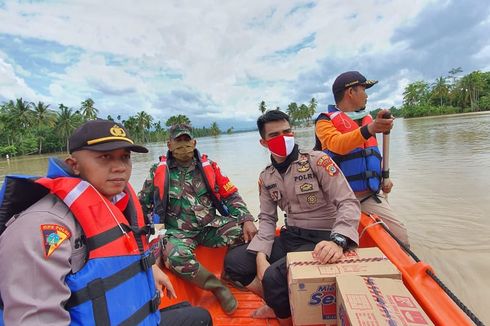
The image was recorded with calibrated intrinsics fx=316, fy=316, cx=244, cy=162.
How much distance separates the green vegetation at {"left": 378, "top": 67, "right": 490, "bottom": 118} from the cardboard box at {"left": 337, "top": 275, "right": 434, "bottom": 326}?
59593mm

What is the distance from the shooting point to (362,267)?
1552 millimetres

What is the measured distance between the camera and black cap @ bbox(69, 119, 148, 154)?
51.4 inches

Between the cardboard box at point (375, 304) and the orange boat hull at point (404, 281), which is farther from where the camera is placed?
the orange boat hull at point (404, 281)

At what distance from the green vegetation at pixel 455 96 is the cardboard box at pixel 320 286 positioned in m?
59.4

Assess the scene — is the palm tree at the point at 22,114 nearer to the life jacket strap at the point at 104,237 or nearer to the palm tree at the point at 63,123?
the palm tree at the point at 63,123

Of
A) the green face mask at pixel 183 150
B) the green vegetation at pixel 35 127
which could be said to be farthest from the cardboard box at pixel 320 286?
the green vegetation at pixel 35 127

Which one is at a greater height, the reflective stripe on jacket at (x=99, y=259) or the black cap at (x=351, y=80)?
the black cap at (x=351, y=80)

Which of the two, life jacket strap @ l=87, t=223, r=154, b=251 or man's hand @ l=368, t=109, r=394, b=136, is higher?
man's hand @ l=368, t=109, r=394, b=136

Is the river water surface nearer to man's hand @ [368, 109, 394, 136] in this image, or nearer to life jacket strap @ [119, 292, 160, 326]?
man's hand @ [368, 109, 394, 136]

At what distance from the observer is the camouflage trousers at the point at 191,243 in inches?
94.3

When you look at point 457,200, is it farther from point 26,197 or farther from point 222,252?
point 26,197

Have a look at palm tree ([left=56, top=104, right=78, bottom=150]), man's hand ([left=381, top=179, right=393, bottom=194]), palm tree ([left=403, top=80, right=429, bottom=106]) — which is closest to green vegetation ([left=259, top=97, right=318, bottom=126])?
palm tree ([left=403, top=80, right=429, bottom=106])

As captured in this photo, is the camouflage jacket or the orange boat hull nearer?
the orange boat hull

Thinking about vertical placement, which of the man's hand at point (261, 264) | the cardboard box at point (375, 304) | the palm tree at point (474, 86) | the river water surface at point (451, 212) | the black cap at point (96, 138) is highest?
the palm tree at point (474, 86)
